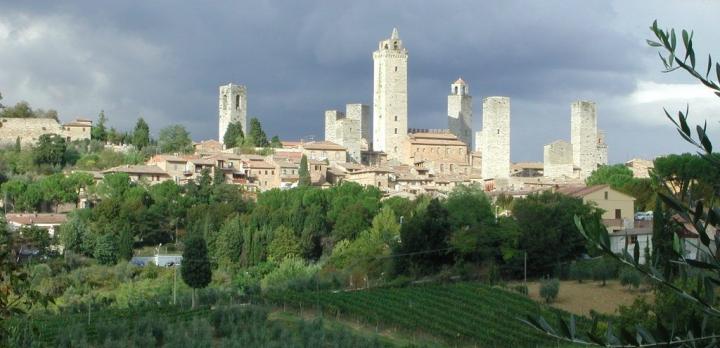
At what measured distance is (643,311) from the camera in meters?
20.8

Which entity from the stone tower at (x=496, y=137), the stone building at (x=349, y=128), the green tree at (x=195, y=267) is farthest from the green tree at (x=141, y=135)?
the green tree at (x=195, y=267)

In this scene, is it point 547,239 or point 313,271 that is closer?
point 547,239

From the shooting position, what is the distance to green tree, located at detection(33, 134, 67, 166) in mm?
63653

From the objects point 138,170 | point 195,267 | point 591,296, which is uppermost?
point 138,170

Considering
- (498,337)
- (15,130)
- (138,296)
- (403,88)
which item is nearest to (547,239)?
(498,337)

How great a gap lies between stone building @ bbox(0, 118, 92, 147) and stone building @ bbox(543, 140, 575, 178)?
97.9 feet

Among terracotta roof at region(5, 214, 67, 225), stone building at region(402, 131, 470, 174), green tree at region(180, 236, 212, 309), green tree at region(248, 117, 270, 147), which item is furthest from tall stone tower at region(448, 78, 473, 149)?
green tree at region(180, 236, 212, 309)

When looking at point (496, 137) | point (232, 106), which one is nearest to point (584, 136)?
point (496, 137)

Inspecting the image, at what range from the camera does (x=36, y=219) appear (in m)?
49.8

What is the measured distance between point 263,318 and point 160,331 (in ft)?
11.0

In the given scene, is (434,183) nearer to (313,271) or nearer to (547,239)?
(313,271)

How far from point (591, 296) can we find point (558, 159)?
1421 inches

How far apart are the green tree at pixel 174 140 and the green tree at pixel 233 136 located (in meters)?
2.59

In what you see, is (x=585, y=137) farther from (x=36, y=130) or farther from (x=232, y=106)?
(x=36, y=130)
